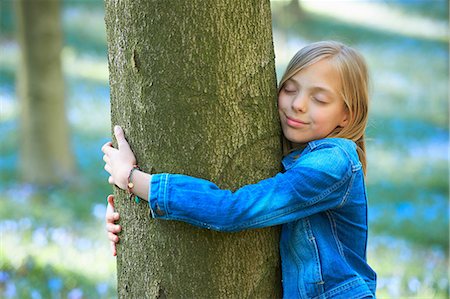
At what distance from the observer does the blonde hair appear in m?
2.59

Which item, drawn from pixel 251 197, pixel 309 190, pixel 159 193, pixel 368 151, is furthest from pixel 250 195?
pixel 368 151

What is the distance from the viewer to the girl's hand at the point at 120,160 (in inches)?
93.5

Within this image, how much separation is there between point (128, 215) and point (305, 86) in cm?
79

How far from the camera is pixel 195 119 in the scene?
7.61 feet

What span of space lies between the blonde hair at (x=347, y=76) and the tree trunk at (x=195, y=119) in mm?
144

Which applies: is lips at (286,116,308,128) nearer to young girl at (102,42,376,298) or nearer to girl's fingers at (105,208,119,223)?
young girl at (102,42,376,298)

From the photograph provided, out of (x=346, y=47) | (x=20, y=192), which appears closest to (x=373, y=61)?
(x=20, y=192)

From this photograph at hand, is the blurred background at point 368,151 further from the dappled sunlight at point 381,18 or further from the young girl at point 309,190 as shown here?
the young girl at point 309,190

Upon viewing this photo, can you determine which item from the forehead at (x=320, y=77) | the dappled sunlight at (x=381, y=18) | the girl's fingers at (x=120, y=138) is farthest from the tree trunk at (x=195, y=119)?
the dappled sunlight at (x=381, y=18)

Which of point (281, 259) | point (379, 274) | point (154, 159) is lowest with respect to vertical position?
point (379, 274)

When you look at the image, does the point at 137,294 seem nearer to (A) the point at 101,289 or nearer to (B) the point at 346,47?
(B) the point at 346,47

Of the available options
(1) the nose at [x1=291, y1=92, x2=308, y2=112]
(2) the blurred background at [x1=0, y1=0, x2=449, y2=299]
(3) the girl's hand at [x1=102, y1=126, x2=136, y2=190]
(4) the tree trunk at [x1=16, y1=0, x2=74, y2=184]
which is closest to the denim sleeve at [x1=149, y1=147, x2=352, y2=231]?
Answer: (3) the girl's hand at [x1=102, y1=126, x2=136, y2=190]

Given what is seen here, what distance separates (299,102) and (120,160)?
66 centimetres

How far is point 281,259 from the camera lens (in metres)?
2.55
